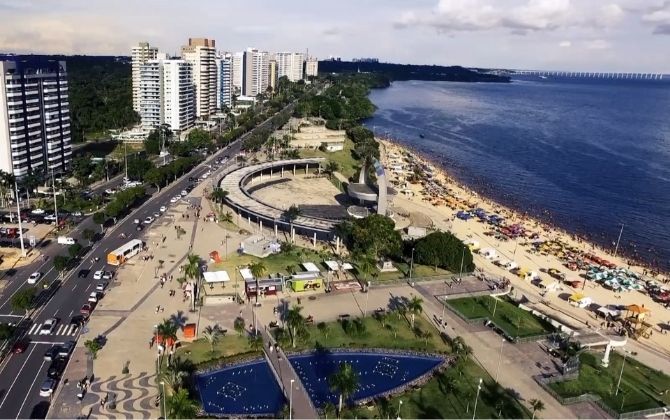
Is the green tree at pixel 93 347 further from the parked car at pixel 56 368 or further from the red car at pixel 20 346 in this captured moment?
the red car at pixel 20 346

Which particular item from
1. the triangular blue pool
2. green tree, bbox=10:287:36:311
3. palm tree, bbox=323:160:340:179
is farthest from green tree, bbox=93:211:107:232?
palm tree, bbox=323:160:340:179

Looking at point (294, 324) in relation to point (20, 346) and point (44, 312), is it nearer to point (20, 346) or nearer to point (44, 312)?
point (20, 346)

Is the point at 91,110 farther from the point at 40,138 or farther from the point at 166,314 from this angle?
the point at 166,314

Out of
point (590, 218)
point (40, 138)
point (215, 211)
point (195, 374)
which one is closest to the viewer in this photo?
point (195, 374)

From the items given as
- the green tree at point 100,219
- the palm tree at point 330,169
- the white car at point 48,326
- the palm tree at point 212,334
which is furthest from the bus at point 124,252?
the palm tree at point 330,169

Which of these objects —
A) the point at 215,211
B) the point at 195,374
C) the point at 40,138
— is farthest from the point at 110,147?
the point at 195,374

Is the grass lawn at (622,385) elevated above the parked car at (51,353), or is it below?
below

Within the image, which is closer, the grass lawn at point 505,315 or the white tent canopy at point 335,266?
the grass lawn at point 505,315
